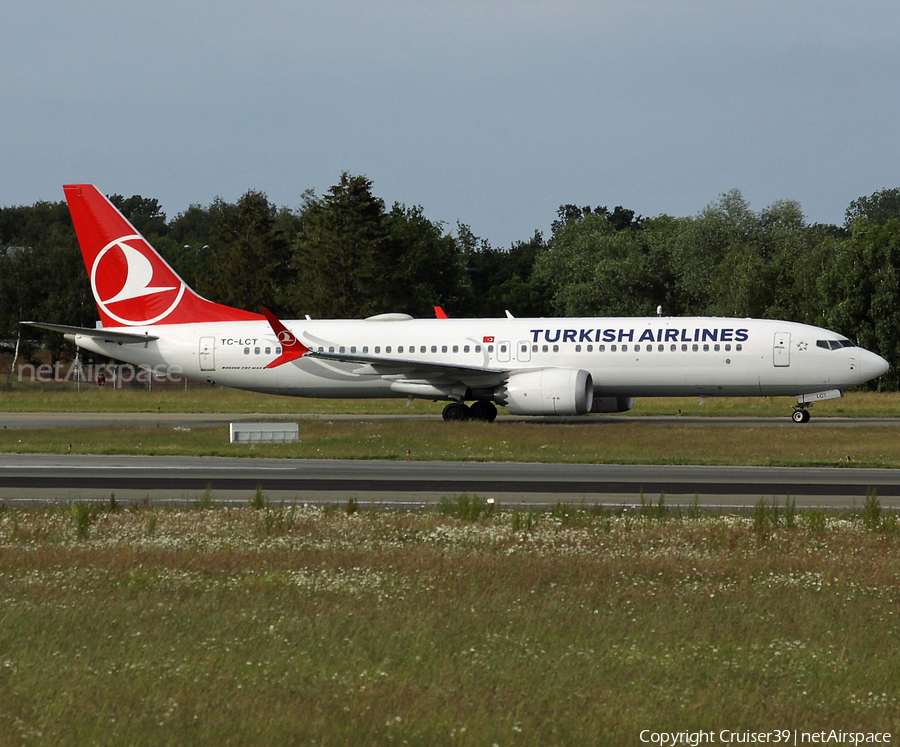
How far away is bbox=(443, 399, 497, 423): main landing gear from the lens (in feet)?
136

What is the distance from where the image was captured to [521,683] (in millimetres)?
8531

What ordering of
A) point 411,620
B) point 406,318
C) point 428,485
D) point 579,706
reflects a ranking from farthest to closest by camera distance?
point 406,318
point 428,485
point 411,620
point 579,706

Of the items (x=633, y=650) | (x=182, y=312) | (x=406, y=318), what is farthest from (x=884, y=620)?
(x=182, y=312)

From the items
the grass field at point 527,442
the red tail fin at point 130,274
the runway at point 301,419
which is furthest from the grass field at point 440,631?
the red tail fin at point 130,274

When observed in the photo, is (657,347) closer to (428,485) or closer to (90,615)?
(428,485)

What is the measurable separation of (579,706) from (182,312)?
39.1m

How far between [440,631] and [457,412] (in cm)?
3130

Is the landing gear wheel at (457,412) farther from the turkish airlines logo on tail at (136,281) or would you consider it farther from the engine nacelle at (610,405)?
the turkish airlines logo on tail at (136,281)

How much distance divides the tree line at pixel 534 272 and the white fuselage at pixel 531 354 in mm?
30214

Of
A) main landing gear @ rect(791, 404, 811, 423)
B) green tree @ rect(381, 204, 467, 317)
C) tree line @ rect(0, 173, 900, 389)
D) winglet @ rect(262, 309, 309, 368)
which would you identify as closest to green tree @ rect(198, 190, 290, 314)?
tree line @ rect(0, 173, 900, 389)

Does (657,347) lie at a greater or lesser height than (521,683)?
greater

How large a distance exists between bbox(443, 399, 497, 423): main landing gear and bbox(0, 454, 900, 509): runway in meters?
13.6
